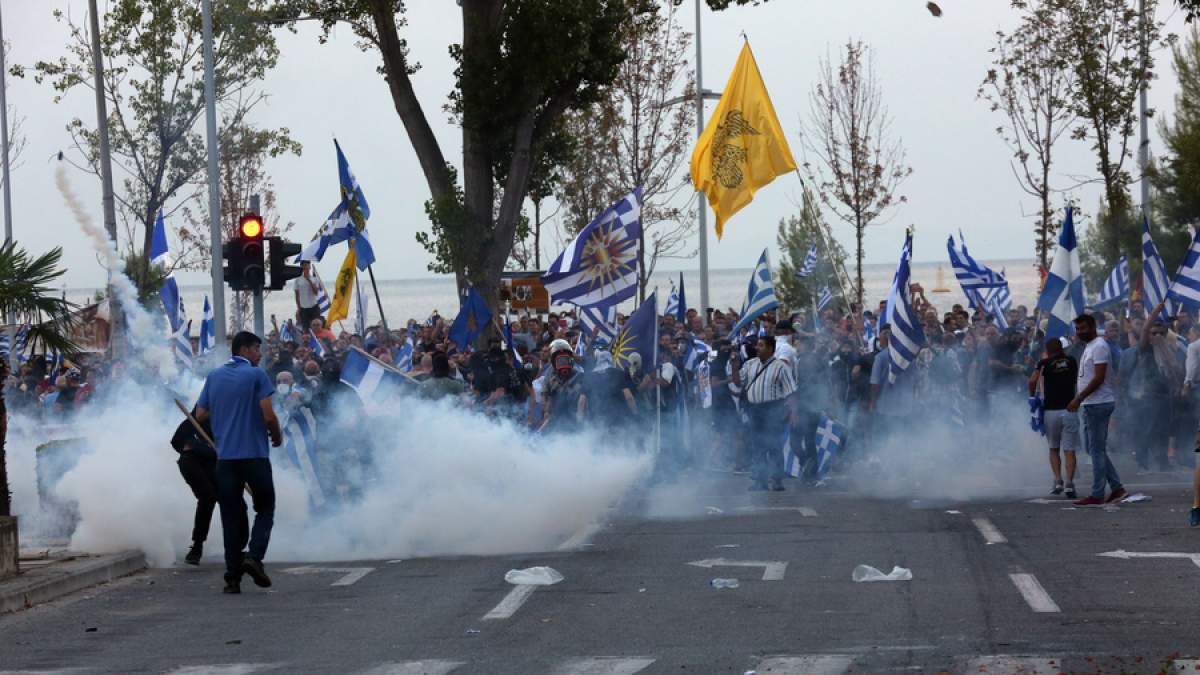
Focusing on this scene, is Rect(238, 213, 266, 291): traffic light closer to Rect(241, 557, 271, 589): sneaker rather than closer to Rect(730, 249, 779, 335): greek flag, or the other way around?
Rect(241, 557, 271, 589): sneaker

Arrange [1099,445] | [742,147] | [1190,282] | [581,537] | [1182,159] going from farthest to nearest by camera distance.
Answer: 1. [1182,159]
2. [742,147]
3. [1190,282]
4. [1099,445]
5. [581,537]

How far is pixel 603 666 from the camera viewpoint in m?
8.27

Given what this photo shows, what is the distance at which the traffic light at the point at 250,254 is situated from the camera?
1703cm

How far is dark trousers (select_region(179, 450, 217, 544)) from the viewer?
13.3 metres

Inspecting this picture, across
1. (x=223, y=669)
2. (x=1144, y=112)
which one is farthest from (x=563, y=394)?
(x=1144, y=112)

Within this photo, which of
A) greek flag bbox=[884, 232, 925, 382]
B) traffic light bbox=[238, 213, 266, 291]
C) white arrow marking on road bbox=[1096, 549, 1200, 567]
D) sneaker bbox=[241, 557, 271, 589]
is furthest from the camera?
greek flag bbox=[884, 232, 925, 382]

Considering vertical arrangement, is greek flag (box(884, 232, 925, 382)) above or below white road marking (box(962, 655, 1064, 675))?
above

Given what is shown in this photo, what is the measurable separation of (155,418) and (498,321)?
12.1m

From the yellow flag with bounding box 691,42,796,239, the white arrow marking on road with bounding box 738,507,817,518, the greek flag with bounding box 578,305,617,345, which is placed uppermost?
the yellow flag with bounding box 691,42,796,239

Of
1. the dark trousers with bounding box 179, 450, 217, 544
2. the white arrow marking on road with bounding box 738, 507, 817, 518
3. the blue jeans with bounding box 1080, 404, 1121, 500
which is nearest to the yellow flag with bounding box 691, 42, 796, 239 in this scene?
the white arrow marking on road with bounding box 738, 507, 817, 518

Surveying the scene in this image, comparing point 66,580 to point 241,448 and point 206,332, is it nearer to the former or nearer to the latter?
point 241,448

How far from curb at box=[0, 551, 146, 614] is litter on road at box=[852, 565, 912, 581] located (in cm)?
550

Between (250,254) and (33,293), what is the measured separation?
4.64 m

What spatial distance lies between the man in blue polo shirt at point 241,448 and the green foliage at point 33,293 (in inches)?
67.8
